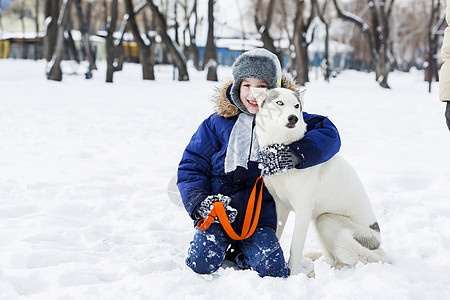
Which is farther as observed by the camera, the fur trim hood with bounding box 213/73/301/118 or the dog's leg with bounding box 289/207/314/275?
the fur trim hood with bounding box 213/73/301/118

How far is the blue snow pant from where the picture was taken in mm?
2775

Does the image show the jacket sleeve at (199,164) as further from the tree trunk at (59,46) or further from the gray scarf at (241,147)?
the tree trunk at (59,46)

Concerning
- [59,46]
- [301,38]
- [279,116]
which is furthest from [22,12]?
[279,116]

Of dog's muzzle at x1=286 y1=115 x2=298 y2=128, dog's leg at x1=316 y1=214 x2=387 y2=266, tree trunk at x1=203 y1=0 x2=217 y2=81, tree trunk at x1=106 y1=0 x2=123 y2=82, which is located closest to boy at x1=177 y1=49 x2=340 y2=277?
dog's muzzle at x1=286 y1=115 x2=298 y2=128

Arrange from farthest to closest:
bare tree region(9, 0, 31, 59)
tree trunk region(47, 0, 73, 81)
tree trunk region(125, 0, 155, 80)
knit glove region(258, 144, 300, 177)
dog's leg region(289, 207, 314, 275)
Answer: bare tree region(9, 0, 31, 59) < tree trunk region(125, 0, 155, 80) < tree trunk region(47, 0, 73, 81) < dog's leg region(289, 207, 314, 275) < knit glove region(258, 144, 300, 177)

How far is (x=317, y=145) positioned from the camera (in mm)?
2666

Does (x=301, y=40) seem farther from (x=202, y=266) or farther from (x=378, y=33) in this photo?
(x=202, y=266)

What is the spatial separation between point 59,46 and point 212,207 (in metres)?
14.2

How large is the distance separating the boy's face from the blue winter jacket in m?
0.13

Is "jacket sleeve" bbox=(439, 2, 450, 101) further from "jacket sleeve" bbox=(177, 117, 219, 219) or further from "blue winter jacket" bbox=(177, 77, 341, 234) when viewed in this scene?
"jacket sleeve" bbox=(177, 117, 219, 219)

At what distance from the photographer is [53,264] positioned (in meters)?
2.84

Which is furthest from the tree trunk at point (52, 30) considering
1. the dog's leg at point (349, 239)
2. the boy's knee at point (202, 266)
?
the dog's leg at point (349, 239)

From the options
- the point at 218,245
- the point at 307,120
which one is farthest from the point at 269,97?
the point at 218,245

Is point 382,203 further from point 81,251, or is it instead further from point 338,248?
point 81,251
